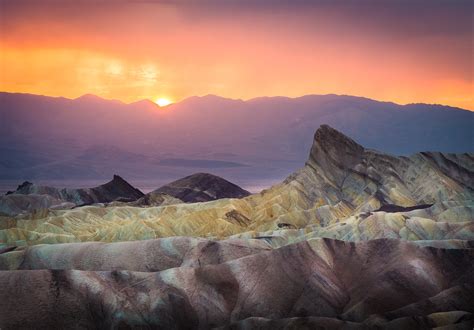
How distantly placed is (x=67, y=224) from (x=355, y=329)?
10541cm

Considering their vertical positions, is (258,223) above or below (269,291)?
below

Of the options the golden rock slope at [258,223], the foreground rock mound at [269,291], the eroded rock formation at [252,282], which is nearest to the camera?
the foreground rock mound at [269,291]

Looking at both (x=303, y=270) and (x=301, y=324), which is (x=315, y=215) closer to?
(x=303, y=270)

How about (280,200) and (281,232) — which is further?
(280,200)

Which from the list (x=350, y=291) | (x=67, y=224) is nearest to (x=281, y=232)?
(x=350, y=291)

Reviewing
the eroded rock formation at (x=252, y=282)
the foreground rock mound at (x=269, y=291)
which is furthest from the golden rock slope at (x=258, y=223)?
the foreground rock mound at (x=269, y=291)

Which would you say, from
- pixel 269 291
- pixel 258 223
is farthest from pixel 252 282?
pixel 258 223

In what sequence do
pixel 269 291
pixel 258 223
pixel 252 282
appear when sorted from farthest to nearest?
pixel 258 223 < pixel 252 282 < pixel 269 291

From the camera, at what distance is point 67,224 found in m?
182

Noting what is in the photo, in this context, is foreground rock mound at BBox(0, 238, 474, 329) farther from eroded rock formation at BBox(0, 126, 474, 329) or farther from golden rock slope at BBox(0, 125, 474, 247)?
golden rock slope at BBox(0, 125, 474, 247)

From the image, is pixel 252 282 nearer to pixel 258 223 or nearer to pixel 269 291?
pixel 269 291

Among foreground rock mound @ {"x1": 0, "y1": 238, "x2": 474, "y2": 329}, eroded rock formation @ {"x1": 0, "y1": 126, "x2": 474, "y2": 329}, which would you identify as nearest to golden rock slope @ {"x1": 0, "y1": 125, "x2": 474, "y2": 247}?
eroded rock formation @ {"x1": 0, "y1": 126, "x2": 474, "y2": 329}

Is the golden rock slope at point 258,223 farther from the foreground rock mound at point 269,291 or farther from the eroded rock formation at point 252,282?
the foreground rock mound at point 269,291

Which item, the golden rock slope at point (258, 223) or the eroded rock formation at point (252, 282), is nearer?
the eroded rock formation at point (252, 282)
